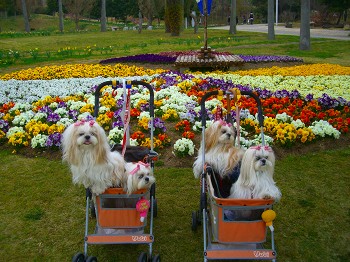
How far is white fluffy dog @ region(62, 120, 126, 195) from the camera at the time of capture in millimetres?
3887

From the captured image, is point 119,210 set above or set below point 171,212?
above

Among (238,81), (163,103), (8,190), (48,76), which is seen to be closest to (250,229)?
(8,190)

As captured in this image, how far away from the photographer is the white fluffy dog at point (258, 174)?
146 inches

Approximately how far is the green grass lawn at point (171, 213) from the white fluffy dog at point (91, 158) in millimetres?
903

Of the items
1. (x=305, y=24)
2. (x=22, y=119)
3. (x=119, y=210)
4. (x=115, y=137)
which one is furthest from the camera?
(x=305, y=24)

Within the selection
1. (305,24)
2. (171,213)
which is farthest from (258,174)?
(305,24)

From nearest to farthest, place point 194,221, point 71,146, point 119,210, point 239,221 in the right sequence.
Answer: point 239,221 < point 71,146 < point 119,210 < point 194,221

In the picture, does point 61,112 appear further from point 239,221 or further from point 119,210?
point 239,221

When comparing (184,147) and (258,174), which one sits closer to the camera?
(258,174)

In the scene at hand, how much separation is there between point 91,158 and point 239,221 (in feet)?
5.01

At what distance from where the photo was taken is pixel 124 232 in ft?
13.9

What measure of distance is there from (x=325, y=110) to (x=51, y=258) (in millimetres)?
6451

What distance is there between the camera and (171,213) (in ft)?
17.1

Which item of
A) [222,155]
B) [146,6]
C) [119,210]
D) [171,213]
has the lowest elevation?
[171,213]
